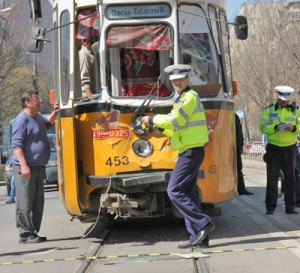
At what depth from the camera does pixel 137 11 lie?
7.00 meters

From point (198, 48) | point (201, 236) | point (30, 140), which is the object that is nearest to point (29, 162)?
point (30, 140)

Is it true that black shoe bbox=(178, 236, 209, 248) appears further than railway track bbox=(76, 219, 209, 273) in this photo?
Yes

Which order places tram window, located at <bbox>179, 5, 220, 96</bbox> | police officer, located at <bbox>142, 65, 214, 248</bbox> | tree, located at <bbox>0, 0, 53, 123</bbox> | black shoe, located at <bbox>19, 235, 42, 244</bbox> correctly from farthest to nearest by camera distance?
tree, located at <bbox>0, 0, 53, 123</bbox>, black shoe, located at <bbox>19, 235, 42, 244</bbox>, tram window, located at <bbox>179, 5, 220, 96</bbox>, police officer, located at <bbox>142, 65, 214, 248</bbox>

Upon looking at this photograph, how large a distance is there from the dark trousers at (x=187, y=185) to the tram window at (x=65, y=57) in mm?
1704

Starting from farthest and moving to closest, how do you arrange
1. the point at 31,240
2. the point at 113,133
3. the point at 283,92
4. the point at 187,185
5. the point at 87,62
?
the point at 283,92 < the point at 31,240 < the point at 87,62 < the point at 113,133 < the point at 187,185

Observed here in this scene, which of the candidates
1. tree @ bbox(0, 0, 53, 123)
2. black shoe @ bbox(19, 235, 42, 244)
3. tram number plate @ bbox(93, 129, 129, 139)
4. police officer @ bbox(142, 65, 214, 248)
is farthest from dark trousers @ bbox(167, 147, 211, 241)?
tree @ bbox(0, 0, 53, 123)

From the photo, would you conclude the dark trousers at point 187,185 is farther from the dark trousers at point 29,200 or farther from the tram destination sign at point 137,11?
the dark trousers at point 29,200

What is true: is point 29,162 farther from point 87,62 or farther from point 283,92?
point 283,92

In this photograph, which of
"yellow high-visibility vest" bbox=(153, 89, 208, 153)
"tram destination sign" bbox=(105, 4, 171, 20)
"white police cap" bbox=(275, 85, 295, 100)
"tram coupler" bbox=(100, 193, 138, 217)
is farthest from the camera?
"white police cap" bbox=(275, 85, 295, 100)

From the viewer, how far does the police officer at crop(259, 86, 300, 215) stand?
873 centimetres

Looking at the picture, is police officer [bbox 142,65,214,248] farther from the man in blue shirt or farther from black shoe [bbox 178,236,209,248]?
the man in blue shirt

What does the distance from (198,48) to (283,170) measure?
8.84 ft

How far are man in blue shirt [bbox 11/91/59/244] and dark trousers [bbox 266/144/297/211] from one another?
3.35 metres

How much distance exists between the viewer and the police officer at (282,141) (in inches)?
344
